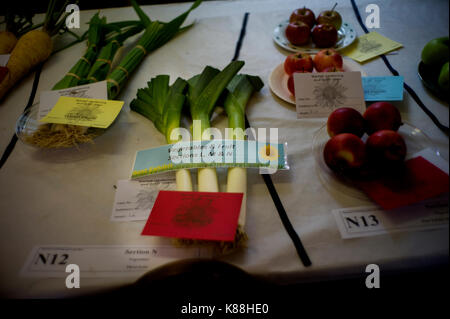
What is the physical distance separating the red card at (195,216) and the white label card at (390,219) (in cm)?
23

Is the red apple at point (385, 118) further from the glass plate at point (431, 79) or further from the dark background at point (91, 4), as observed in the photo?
Result: the dark background at point (91, 4)

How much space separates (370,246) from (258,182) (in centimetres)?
27

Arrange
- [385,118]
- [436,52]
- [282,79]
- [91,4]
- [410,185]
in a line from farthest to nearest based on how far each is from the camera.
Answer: [91,4] → [282,79] → [436,52] → [385,118] → [410,185]

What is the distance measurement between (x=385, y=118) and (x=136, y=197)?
62cm

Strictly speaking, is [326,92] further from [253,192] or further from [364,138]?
[253,192]

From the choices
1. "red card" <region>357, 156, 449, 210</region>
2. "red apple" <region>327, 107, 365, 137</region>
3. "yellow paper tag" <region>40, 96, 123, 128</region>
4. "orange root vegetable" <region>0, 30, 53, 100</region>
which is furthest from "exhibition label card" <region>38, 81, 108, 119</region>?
"red card" <region>357, 156, 449, 210</region>

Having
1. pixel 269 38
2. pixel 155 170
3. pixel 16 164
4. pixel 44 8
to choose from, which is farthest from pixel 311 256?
pixel 44 8

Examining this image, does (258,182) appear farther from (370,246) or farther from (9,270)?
(9,270)

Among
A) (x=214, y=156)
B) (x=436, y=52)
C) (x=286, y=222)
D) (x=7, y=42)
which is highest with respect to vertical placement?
(x=7, y=42)

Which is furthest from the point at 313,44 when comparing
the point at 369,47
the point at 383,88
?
the point at 383,88

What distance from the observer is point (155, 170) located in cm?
66

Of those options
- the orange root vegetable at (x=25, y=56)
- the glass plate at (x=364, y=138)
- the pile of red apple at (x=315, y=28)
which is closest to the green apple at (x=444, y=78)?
the glass plate at (x=364, y=138)

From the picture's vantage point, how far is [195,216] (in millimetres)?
535

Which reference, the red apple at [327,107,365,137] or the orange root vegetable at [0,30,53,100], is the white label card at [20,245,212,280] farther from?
the orange root vegetable at [0,30,53,100]
